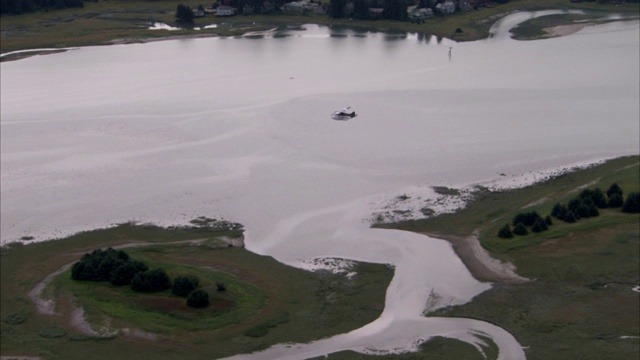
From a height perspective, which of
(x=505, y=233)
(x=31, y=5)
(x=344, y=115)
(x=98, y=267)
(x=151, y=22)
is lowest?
(x=505, y=233)

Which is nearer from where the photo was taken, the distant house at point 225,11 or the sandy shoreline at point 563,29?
the sandy shoreline at point 563,29

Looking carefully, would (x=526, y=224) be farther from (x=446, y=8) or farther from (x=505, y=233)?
(x=446, y=8)

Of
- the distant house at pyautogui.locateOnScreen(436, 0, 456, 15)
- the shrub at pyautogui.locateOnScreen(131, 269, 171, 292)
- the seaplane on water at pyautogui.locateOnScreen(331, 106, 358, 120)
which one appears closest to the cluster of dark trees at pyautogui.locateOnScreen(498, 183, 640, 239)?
the shrub at pyautogui.locateOnScreen(131, 269, 171, 292)

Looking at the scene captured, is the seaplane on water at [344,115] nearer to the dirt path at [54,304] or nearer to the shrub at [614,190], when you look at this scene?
the shrub at [614,190]

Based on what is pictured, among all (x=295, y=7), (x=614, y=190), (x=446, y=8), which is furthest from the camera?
(x=295, y=7)

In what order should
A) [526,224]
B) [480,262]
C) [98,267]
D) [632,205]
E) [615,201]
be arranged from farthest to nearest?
[615,201]
[632,205]
[526,224]
[480,262]
[98,267]

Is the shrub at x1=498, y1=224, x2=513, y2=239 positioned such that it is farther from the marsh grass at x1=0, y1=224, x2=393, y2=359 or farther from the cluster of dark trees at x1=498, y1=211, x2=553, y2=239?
the marsh grass at x1=0, y1=224, x2=393, y2=359

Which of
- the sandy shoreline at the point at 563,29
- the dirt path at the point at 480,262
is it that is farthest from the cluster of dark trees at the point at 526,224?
the sandy shoreline at the point at 563,29

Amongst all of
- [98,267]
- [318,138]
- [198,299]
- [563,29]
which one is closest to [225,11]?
[563,29]
